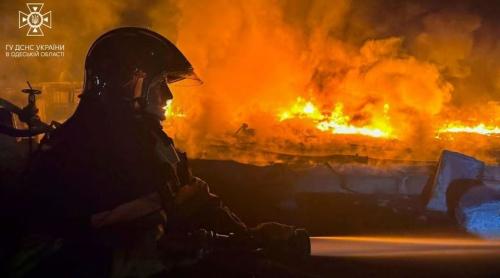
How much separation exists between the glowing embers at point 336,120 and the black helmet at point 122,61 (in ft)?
27.0

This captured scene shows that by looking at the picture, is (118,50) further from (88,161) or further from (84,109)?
(88,161)

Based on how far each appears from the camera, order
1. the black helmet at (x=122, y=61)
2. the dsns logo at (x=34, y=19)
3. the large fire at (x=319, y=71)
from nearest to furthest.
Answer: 1. the black helmet at (x=122, y=61)
2. the large fire at (x=319, y=71)
3. the dsns logo at (x=34, y=19)

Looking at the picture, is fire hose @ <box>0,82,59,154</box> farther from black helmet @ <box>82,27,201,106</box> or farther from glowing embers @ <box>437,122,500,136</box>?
glowing embers @ <box>437,122,500,136</box>

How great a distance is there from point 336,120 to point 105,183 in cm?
957

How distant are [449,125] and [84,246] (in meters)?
11.3

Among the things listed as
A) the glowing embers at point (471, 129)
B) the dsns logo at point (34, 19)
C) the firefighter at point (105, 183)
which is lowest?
the firefighter at point (105, 183)

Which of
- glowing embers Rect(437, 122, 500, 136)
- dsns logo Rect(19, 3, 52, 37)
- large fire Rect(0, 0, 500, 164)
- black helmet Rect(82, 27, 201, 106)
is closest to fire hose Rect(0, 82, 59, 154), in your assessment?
black helmet Rect(82, 27, 201, 106)

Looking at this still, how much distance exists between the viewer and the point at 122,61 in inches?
139

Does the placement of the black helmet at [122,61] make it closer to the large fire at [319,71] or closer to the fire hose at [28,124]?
the fire hose at [28,124]

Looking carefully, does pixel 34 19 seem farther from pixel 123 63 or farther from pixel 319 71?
pixel 123 63

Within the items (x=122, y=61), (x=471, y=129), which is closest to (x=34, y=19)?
(x=122, y=61)

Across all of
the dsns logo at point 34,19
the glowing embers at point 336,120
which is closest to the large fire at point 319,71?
the glowing embers at point 336,120

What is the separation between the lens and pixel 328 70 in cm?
1308

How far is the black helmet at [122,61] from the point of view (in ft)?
11.4
